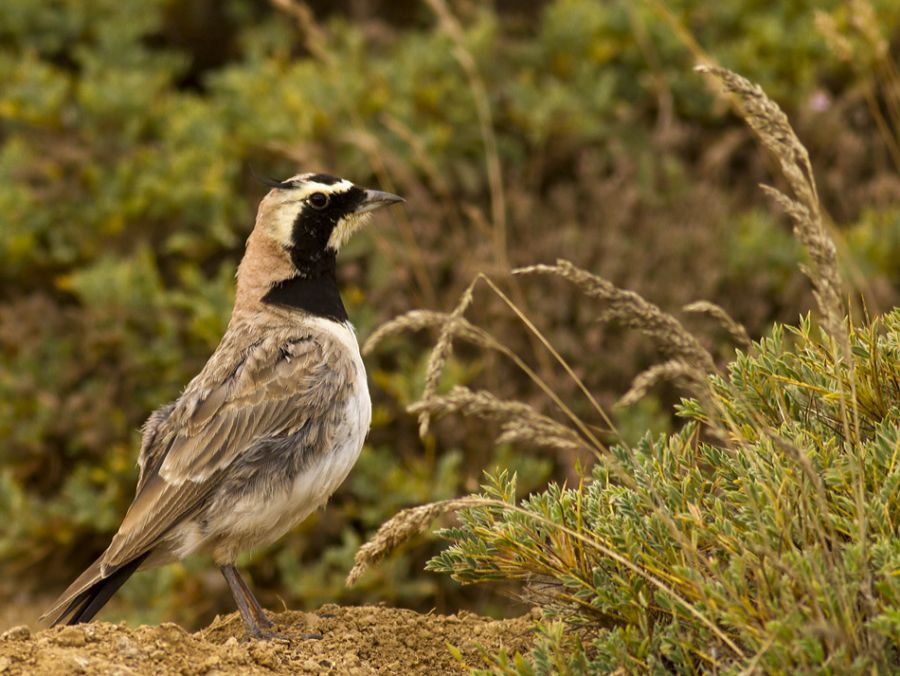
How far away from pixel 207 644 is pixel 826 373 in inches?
70.1

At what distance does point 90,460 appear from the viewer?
668cm

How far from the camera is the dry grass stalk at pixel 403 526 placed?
3.06 meters

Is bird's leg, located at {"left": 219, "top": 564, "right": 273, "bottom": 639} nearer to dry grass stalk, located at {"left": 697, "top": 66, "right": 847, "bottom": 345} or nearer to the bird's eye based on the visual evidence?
the bird's eye

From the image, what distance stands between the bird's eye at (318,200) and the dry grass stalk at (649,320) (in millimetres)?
1744

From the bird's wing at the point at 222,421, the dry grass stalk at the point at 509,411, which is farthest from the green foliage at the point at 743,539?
the bird's wing at the point at 222,421

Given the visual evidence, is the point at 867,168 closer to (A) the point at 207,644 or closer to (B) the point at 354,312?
(B) the point at 354,312

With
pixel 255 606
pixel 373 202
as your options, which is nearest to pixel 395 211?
pixel 373 202

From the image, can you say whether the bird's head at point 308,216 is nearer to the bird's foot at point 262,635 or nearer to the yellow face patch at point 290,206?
the yellow face patch at point 290,206

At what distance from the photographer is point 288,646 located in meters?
3.74

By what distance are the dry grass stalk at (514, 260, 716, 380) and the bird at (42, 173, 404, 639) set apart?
4.57 feet

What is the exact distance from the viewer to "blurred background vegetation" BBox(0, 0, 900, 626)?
626 centimetres

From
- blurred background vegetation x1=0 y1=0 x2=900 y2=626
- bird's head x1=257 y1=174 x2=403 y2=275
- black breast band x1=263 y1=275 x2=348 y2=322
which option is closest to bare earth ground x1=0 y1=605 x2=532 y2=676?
black breast band x1=263 y1=275 x2=348 y2=322

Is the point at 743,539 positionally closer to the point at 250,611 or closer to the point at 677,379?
the point at 677,379

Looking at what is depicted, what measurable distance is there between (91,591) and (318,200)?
61.7 inches
